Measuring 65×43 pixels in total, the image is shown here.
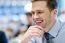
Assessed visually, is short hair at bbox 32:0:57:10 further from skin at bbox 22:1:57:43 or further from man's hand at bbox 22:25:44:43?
man's hand at bbox 22:25:44:43

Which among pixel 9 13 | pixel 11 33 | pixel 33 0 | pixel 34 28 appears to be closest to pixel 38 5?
pixel 33 0

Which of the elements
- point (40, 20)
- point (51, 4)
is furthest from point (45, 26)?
point (51, 4)

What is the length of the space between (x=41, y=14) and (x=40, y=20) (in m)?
0.06

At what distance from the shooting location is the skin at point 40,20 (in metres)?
1.92

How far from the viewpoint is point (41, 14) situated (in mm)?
1993

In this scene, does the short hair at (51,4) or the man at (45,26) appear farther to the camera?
the short hair at (51,4)

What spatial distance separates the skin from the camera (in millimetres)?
1921

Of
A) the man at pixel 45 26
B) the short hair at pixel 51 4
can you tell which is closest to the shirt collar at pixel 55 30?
the man at pixel 45 26

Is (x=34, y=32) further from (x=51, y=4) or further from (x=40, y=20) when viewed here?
(x=51, y=4)

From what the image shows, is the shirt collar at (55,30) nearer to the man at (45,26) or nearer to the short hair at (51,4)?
the man at (45,26)

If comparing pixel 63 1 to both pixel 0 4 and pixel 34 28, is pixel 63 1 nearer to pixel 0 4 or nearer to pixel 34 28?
pixel 0 4

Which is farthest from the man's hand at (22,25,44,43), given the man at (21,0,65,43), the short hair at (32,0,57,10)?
the short hair at (32,0,57,10)

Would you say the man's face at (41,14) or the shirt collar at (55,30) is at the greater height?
the man's face at (41,14)

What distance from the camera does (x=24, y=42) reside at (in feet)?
6.36
